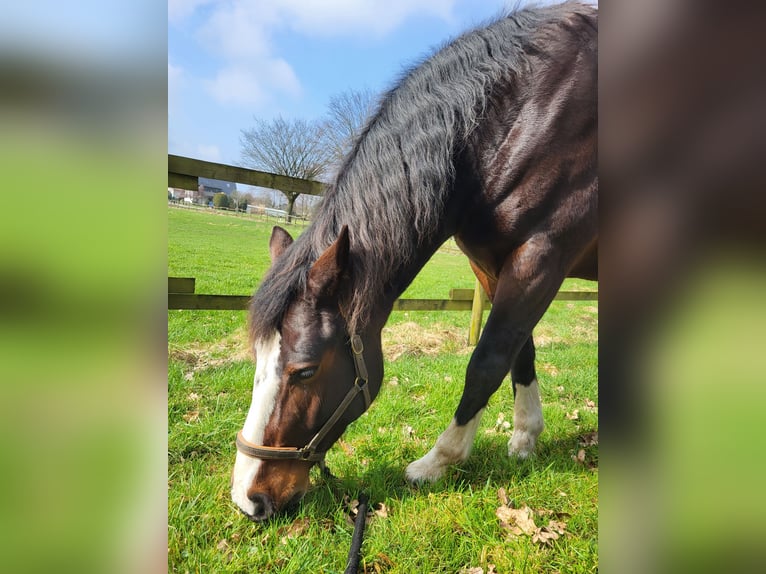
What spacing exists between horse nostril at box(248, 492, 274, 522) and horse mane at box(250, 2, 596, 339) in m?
0.68

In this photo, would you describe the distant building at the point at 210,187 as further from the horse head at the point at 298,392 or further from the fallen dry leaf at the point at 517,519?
the fallen dry leaf at the point at 517,519

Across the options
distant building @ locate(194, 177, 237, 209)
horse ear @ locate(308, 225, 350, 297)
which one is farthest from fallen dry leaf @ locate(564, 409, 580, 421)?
Answer: distant building @ locate(194, 177, 237, 209)

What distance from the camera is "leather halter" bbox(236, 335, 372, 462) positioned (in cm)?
169

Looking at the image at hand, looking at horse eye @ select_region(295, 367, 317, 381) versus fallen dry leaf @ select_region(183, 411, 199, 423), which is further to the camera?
fallen dry leaf @ select_region(183, 411, 199, 423)

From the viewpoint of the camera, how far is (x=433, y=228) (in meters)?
2.01

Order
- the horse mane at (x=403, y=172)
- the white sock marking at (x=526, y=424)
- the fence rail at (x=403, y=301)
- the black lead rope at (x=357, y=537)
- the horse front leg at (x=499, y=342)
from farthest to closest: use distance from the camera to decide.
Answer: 1. the fence rail at (x=403, y=301)
2. the white sock marking at (x=526, y=424)
3. the horse front leg at (x=499, y=342)
4. the horse mane at (x=403, y=172)
5. the black lead rope at (x=357, y=537)

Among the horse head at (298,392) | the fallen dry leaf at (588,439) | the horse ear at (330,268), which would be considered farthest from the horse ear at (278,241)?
the fallen dry leaf at (588,439)

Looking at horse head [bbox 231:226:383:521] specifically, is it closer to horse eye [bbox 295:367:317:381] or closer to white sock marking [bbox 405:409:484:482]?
horse eye [bbox 295:367:317:381]

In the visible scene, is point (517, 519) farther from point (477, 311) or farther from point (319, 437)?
point (477, 311)

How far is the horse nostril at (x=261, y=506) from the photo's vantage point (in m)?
1.69

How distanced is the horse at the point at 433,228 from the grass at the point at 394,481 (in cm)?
17

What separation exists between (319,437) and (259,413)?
299mm
